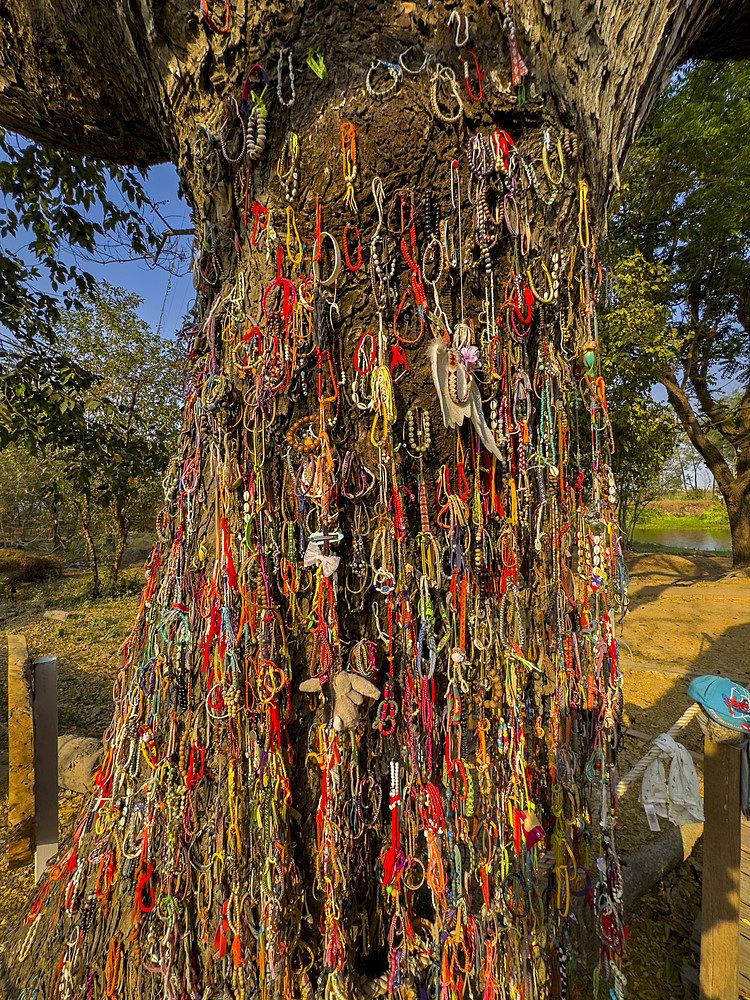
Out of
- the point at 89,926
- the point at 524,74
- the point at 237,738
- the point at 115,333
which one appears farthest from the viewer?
the point at 115,333

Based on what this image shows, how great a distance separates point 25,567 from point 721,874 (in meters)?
17.5

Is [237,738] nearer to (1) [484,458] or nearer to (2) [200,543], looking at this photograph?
(2) [200,543]

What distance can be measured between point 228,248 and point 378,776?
1.83 metres

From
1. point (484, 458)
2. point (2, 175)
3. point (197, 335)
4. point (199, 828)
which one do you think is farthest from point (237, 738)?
point (2, 175)

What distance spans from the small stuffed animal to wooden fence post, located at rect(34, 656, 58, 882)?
2313 mm

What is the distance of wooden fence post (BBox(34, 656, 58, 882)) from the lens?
9.57 ft

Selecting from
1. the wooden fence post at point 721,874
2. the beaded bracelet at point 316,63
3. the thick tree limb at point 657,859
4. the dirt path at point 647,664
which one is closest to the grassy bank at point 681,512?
the dirt path at point 647,664

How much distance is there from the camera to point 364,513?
156 cm

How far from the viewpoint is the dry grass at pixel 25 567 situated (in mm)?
14469

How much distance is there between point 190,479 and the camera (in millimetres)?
1757

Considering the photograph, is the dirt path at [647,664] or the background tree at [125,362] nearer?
the dirt path at [647,664]

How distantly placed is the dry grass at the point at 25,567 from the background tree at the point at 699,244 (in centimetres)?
1688

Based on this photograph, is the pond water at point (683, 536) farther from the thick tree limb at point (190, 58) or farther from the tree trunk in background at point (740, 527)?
the thick tree limb at point (190, 58)

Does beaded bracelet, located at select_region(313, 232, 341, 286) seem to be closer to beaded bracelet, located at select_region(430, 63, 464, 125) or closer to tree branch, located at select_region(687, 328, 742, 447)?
beaded bracelet, located at select_region(430, 63, 464, 125)
